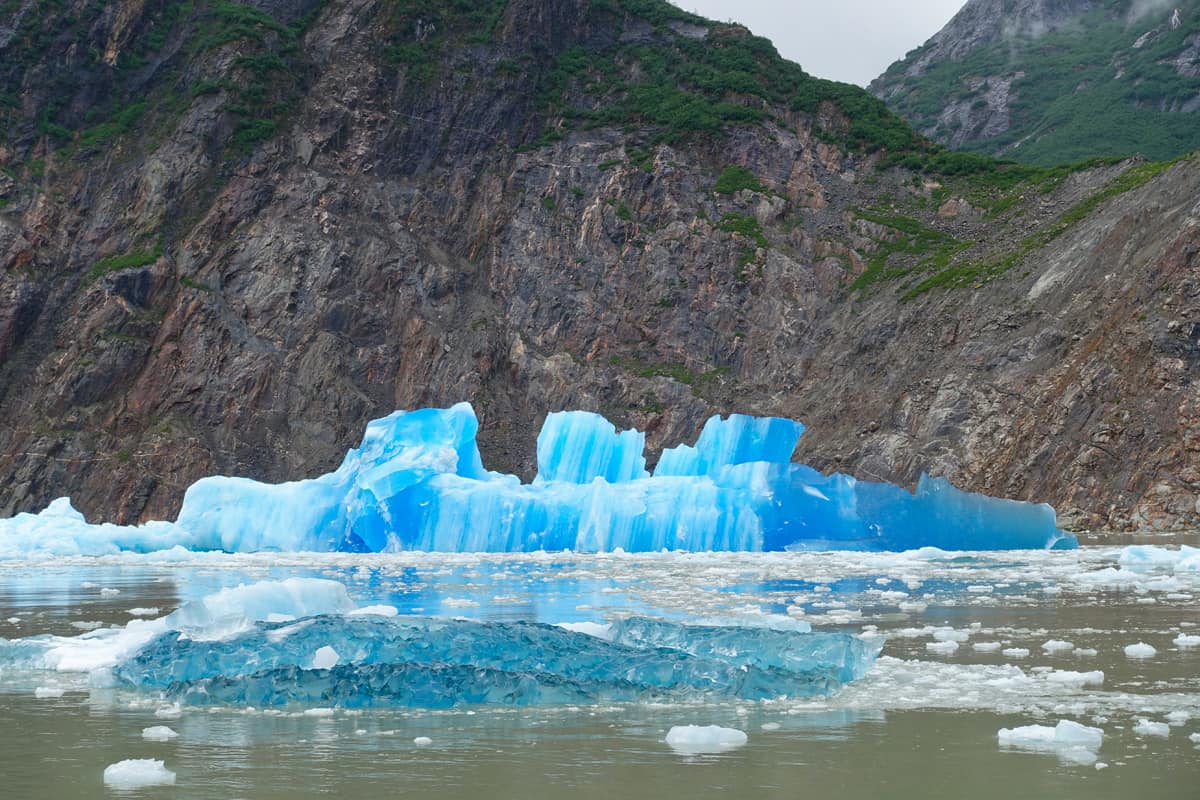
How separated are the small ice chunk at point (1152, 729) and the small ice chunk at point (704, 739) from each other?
85.0 inches

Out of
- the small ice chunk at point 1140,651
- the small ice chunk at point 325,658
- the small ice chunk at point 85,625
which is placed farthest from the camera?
the small ice chunk at point 85,625

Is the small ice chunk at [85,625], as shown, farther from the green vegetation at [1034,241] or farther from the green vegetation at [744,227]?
the green vegetation at [744,227]

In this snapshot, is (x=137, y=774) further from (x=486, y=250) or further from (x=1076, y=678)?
(x=486, y=250)

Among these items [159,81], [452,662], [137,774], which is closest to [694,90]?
[159,81]

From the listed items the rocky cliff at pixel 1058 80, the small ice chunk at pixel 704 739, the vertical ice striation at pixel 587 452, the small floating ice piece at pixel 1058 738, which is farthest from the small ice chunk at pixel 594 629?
the rocky cliff at pixel 1058 80

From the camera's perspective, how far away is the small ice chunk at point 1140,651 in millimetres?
9336

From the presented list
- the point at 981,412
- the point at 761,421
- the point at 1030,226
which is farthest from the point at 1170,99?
the point at 761,421

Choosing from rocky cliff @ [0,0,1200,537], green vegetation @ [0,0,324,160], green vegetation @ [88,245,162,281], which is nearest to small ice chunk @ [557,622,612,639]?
rocky cliff @ [0,0,1200,537]

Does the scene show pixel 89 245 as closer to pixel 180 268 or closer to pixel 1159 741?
pixel 180 268

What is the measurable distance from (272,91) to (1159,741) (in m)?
63.7

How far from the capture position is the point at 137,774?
5637mm

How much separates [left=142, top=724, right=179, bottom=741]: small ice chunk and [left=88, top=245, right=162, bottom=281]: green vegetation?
54611mm

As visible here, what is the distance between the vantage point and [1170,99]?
102m

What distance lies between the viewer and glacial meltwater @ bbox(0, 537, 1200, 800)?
18.5ft
